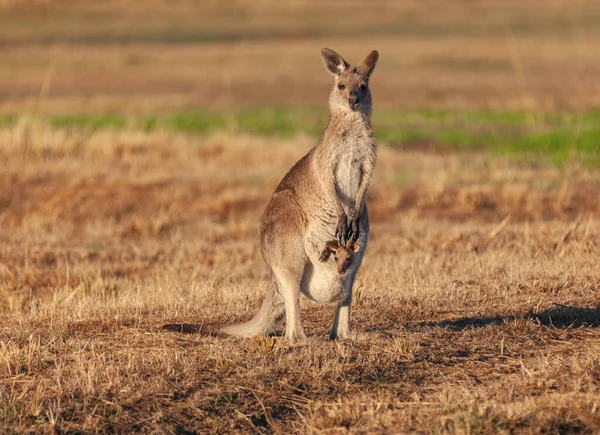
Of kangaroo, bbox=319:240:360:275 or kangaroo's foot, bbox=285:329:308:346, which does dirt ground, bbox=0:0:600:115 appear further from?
kangaroo's foot, bbox=285:329:308:346

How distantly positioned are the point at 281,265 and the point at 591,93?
2447 centimetres

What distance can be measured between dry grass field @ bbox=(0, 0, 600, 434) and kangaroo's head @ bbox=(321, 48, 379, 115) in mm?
1528

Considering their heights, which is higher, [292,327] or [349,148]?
[349,148]

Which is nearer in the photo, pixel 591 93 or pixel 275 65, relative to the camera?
pixel 591 93

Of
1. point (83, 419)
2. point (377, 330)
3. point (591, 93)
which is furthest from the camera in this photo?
point (591, 93)

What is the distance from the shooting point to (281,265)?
6316 millimetres

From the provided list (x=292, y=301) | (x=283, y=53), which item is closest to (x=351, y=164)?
(x=292, y=301)

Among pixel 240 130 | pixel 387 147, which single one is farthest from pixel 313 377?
pixel 240 130

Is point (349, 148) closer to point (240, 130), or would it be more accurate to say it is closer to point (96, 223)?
point (96, 223)

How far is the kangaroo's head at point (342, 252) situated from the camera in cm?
614

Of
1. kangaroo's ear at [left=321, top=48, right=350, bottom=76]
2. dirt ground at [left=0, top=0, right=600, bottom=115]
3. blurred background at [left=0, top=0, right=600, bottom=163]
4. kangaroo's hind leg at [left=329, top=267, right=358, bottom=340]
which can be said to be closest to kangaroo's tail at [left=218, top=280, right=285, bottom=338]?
kangaroo's hind leg at [left=329, top=267, right=358, bottom=340]

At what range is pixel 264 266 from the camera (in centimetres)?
1098

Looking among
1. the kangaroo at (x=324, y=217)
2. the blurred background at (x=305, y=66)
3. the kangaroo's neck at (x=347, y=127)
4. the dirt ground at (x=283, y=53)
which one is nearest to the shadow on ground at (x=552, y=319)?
the kangaroo at (x=324, y=217)

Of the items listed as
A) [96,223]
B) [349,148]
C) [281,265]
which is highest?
[349,148]
